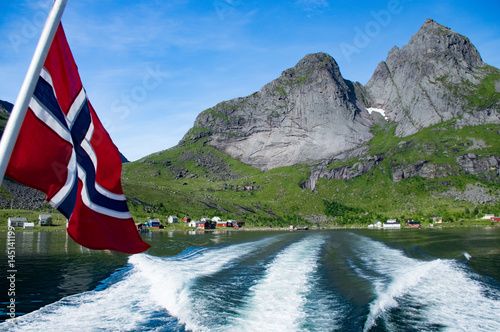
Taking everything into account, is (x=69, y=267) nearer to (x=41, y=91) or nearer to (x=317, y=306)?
(x=317, y=306)

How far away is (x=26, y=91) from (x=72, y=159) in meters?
2.83

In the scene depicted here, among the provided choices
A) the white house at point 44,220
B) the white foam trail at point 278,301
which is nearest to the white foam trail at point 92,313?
the white foam trail at point 278,301

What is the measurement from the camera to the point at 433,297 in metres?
27.0

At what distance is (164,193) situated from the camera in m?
196

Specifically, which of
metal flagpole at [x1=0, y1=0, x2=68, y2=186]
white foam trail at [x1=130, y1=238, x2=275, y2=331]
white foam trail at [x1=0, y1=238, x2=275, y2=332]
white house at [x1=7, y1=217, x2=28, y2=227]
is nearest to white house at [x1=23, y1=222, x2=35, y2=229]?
white house at [x1=7, y1=217, x2=28, y2=227]

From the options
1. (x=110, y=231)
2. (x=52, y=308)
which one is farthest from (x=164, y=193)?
(x=110, y=231)

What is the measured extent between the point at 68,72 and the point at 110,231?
3.68 meters

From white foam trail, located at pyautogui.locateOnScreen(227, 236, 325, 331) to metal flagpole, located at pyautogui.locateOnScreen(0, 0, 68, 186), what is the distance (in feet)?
55.1

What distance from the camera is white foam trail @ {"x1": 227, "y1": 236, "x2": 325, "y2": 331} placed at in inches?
792

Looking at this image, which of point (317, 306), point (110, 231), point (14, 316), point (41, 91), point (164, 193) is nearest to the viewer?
point (41, 91)

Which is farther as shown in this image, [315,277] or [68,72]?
[315,277]

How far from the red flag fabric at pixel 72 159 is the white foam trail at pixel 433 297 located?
16662 millimetres

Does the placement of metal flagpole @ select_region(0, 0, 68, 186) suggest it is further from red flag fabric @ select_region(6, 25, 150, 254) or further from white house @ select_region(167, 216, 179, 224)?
white house @ select_region(167, 216, 179, 224)

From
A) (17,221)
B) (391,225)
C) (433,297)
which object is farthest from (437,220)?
(17,221)
